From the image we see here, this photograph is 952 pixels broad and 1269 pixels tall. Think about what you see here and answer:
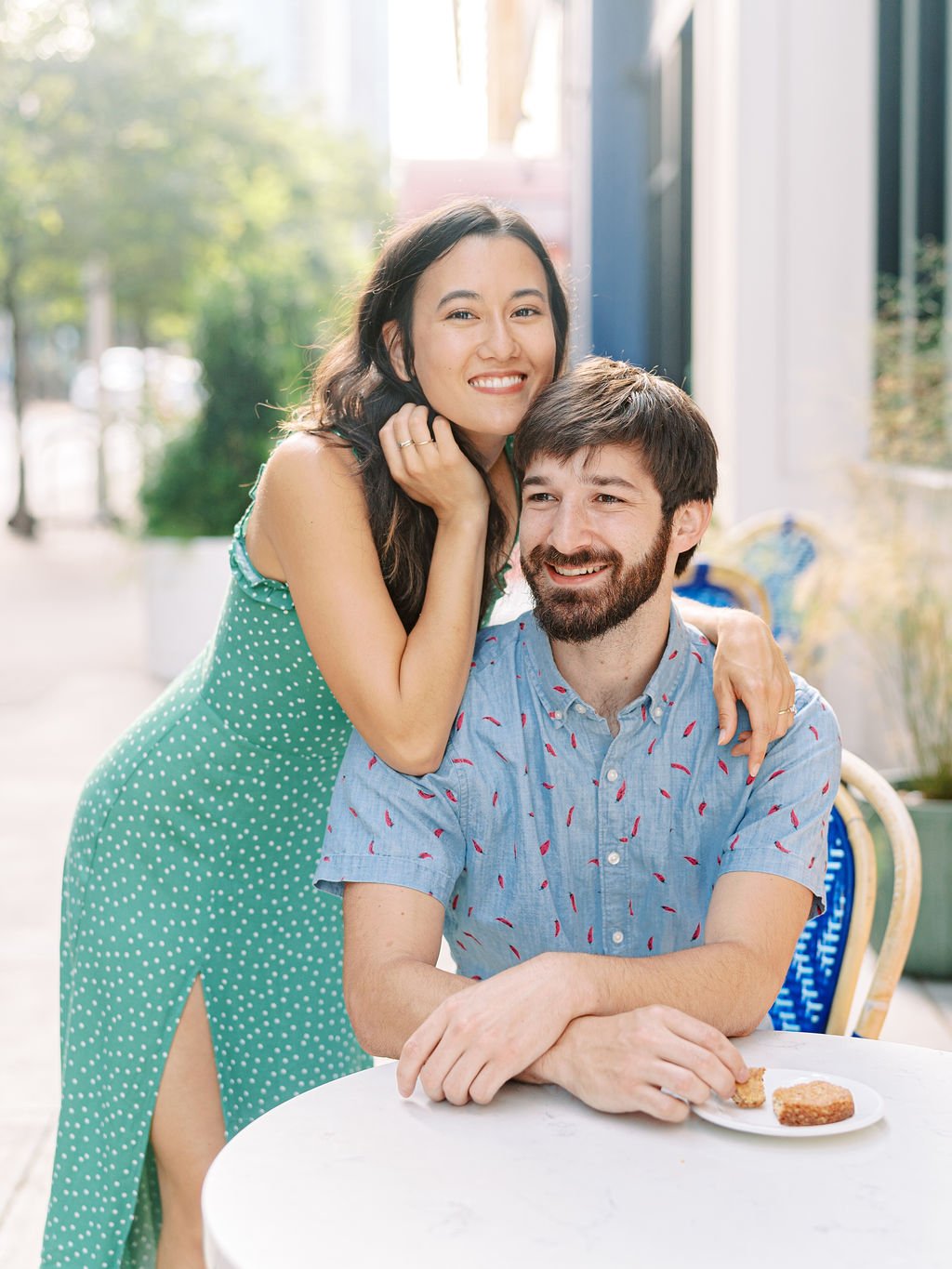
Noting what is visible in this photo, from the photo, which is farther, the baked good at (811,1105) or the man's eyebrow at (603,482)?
the man's eyebrow at (603,482)

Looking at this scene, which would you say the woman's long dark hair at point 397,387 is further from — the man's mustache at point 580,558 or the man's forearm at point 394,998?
the man's forearm at point 394,998

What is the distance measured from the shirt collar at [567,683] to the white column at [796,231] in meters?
4.53

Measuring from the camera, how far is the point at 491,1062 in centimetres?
161

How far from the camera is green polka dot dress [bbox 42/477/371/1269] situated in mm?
2352

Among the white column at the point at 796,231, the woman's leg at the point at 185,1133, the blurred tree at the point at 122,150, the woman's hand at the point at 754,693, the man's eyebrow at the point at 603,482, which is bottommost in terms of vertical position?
the woman's leg at the point at 185,1133

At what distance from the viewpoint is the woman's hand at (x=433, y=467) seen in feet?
7.30

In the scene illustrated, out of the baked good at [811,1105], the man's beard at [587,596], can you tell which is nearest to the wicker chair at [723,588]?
the man's beard at [587,596]

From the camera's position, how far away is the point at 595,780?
210 cm

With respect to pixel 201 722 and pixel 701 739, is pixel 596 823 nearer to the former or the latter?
pixel 701 739

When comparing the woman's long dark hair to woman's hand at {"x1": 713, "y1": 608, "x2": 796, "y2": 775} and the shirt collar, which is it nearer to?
the shirt collar

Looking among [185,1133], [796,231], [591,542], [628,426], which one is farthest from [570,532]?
[796,231]

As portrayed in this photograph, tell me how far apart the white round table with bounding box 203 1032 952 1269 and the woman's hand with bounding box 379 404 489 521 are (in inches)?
35.2

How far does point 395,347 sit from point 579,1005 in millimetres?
1151

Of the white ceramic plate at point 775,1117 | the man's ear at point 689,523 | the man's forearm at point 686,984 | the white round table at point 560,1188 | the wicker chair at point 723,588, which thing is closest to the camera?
the white round table at point 560,1188
